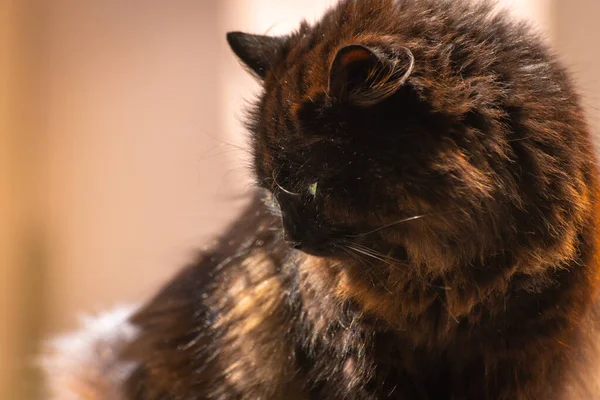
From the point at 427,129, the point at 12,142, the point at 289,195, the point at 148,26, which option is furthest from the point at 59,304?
the point at 427,129

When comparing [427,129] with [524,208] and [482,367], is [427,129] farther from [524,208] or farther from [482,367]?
[482,367]

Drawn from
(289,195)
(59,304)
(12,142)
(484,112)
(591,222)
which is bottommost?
(59,304)

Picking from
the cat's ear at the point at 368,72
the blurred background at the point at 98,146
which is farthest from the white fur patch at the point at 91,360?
the cat's ear at the point at 368,72

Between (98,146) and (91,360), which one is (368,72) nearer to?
(91,360)

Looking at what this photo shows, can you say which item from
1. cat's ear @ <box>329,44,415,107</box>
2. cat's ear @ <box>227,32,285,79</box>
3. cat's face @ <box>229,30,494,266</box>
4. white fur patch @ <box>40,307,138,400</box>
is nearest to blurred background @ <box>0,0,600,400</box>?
white fur patch @ <box>40,307,138,400</box>

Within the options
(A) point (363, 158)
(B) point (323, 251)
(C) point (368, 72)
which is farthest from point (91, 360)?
(C) point (368, 72)

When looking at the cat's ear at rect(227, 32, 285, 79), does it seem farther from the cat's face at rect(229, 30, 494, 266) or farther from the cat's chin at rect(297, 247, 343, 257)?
the cat's chin at rect(297, 247, 343, 257)

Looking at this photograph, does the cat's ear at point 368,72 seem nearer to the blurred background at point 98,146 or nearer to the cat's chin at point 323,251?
the cat's chin at point 323,251
